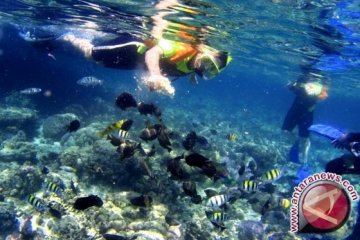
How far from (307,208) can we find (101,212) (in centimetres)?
731

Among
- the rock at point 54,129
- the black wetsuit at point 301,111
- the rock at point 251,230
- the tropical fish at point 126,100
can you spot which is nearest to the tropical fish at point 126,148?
the tropical fish at point 126,100

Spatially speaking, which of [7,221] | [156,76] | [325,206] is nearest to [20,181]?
[7,221]

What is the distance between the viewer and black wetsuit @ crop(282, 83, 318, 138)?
757 inches

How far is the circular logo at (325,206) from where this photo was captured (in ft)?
10.9

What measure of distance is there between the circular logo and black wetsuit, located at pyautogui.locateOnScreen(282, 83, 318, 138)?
17.0 meters

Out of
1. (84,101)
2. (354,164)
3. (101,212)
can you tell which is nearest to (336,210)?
(354,164)

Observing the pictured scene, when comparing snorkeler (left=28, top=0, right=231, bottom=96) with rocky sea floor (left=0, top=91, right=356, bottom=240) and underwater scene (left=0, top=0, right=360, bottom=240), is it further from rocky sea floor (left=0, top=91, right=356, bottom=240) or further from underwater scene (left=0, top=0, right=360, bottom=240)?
rocky sea floor (left=0, top=91, right=356, bottom=240)

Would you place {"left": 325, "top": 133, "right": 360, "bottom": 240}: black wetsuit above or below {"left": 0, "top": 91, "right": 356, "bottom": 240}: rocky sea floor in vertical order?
above

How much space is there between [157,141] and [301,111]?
9446mm

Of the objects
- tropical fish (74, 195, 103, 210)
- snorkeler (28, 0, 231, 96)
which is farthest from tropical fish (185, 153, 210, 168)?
tropical fish (74, 195, 103, 210)

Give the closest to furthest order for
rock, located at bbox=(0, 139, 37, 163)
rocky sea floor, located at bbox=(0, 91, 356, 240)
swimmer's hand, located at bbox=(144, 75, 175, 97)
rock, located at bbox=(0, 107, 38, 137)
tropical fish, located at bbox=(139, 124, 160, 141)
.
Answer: swimmer's hand, located at bbox=(144, 75, 175, 97)
tropical fish, located at bbox=(139, 124, 160, 141)
rocky sea floor, located at bbox=(0, 91, 356, 240)
rock, located at bbox=(0, 139, 37, 163)
rock, located at bbox=(0, 107, 38, 137)

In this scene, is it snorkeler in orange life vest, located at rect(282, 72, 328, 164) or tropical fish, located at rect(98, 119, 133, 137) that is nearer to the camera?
tropical fish, located at rect(98, 119, 133, 137)

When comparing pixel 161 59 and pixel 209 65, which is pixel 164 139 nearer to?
pixel 161 59

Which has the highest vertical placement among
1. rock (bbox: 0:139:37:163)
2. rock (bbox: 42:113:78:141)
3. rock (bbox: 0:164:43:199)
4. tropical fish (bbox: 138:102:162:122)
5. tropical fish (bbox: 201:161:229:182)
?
tropical fish (bbox: 138:102:162:122)
